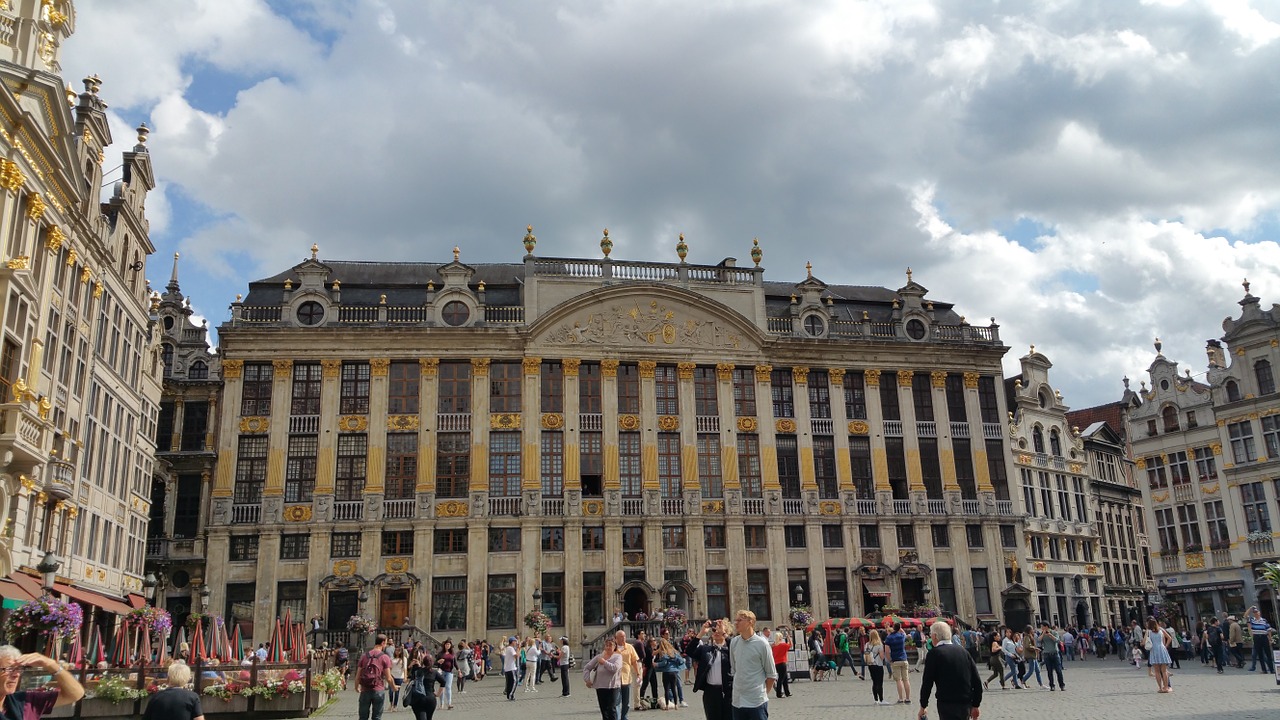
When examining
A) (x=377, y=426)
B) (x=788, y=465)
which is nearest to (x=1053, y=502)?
(x=788, y=465)

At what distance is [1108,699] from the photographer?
2286 cm

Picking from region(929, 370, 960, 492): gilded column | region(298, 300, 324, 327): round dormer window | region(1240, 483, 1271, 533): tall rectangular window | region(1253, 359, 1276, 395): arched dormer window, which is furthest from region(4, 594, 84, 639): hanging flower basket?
region(1253, 359, 1276, 395): arched dormer window

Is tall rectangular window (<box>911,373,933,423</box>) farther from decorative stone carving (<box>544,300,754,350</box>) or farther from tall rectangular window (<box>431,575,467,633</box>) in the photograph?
tall rectangular window (<box>431,575,467,633</box>)

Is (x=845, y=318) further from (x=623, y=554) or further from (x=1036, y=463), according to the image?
(x=623, y=554)

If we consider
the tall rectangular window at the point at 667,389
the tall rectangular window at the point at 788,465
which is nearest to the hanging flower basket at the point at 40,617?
the tall rectangular window at the point at 667,389

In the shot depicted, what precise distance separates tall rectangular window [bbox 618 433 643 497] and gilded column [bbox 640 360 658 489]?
248mm

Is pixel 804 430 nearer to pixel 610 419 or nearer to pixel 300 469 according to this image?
pixel 610 419

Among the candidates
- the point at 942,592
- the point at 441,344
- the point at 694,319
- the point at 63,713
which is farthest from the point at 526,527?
the point at 63,713

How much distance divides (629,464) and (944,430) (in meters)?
17.2

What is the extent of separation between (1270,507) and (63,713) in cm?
5043

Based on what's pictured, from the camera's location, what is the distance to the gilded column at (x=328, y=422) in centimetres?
4656

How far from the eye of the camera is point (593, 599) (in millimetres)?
46969

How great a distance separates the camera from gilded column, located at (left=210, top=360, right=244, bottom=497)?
151 feet

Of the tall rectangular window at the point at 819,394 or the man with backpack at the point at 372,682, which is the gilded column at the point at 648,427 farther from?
the man with backpack at the point at 372,682
